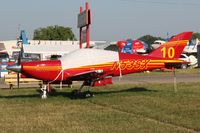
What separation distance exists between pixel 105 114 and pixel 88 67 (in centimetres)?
448

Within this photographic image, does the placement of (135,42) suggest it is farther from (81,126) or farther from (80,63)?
(81,126)

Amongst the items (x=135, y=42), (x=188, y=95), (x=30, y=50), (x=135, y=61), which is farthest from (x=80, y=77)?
(x=30, y=50)

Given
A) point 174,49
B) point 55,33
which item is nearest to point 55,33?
point 55,33

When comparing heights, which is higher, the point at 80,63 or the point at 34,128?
the point at 80,63

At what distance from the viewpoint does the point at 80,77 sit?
1469 cm

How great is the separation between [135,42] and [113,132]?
46.3m

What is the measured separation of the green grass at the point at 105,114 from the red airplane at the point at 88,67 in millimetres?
809

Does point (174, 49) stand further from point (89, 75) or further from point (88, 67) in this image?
point (89, 75)

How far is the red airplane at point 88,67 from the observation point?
14.5 meters

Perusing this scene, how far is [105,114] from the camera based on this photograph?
10.6 metres

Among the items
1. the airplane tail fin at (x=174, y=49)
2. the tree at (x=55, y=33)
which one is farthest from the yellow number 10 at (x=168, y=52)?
the tree at (x=55, y=33)

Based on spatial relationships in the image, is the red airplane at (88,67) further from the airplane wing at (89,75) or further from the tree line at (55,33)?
the tree line at (55,33)

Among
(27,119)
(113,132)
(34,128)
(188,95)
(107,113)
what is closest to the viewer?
(113,132)

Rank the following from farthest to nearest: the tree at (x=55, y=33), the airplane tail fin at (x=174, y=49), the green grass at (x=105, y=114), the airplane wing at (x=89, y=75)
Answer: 1. the tree at (x=55, y=33)
2. the airplane tail fin at (x=174, y=49)
3. the airplane wing at (x=89, y=75)
4. the green grass at (x=105, y=114)
